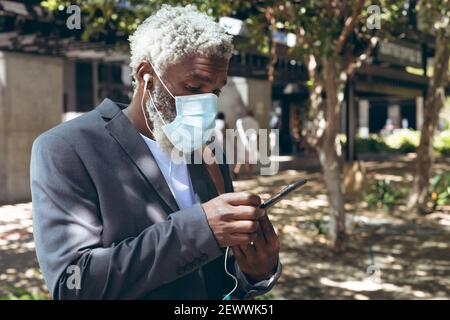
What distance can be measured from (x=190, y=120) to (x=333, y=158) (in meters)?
6.57

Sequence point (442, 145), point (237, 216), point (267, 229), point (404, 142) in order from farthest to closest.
→ point (404, 142) < point (442, 145) < point (267, 229) < point (237, 216)

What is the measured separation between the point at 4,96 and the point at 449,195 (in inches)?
361

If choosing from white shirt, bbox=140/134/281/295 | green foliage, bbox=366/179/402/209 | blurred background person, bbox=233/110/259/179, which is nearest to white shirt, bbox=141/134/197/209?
white shirt, bbox=140/134/281/295

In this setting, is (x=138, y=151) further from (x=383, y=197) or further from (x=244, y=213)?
(x=383, y=197)

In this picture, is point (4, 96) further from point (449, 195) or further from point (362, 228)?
point (449, 195)

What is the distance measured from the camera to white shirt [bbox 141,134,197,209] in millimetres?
1747

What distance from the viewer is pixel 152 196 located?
1.65m

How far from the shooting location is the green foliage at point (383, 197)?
12.0 m

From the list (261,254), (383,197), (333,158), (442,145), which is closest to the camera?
(261,254)

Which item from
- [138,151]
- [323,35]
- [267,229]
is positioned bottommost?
[267,229]

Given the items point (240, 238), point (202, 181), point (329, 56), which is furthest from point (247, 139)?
point (240, 238)

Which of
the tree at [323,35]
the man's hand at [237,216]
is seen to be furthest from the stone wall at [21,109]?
the man's hand at [237,216]

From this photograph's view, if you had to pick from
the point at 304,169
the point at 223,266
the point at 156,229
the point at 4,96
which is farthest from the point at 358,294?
the point at 304,169

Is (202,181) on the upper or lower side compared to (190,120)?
lower
